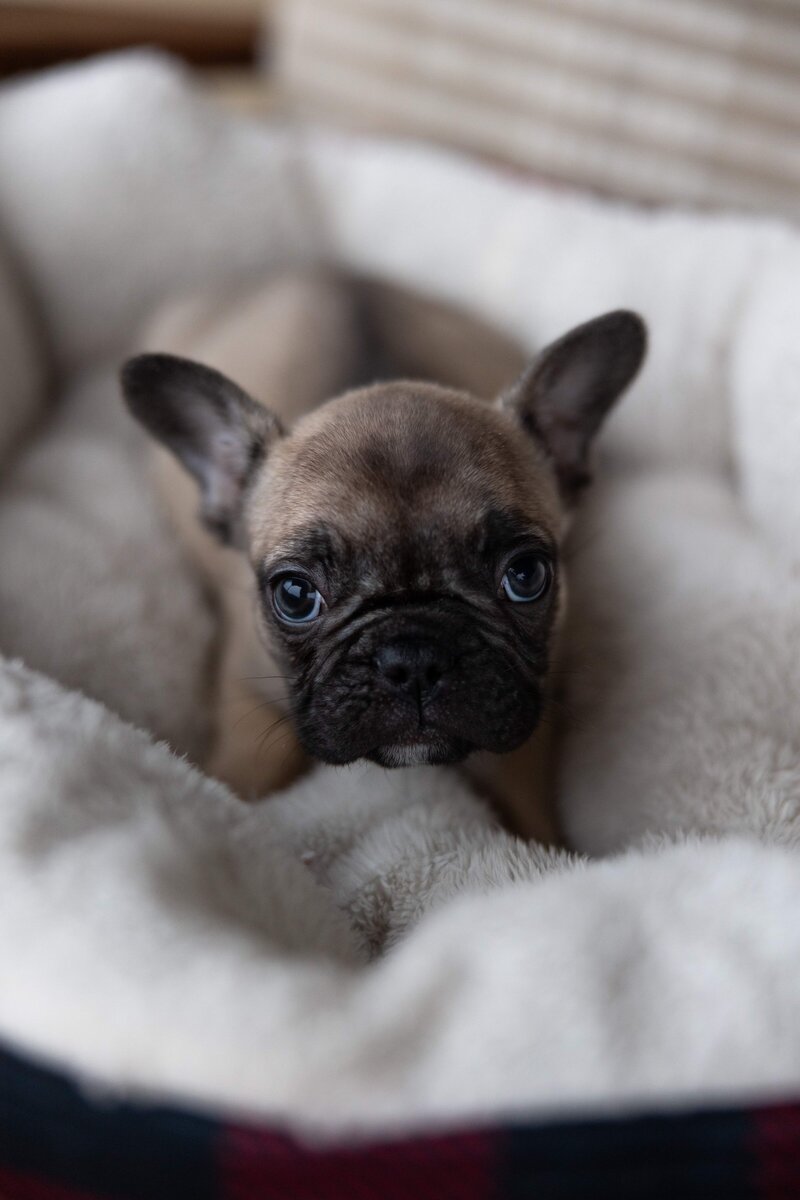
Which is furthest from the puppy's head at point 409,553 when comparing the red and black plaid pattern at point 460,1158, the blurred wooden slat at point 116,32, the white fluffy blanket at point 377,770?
the blurred wooden slat at point 116,32

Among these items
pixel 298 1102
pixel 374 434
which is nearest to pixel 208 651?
pixel 374 434

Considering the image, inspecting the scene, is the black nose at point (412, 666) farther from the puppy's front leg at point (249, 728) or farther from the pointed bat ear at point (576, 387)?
the pointed bat ear at point (576, 387)

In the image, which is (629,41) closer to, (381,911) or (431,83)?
(431,83)

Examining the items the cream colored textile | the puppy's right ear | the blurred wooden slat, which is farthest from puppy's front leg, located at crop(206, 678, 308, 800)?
the blurred wooden slat

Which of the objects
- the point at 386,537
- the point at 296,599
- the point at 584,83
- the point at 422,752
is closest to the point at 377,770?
the point at 422,752

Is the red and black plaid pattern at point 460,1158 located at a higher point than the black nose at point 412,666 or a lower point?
lower

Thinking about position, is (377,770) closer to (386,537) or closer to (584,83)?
(386,537)

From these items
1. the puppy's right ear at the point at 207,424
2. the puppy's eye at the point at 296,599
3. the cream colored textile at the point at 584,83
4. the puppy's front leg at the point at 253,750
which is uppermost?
the cream colored textile at the point at 584,83
